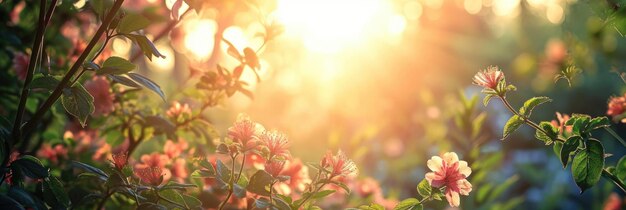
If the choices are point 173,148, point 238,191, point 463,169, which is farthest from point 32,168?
point 463,169

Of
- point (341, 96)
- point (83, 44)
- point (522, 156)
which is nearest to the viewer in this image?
point (83, 44)

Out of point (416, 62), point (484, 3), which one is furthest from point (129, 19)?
point (484, 3)

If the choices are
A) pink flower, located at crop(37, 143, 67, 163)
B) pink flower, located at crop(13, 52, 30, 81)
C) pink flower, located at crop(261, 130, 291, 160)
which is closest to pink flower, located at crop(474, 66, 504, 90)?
pink flower, located at crop(261, 130, 291, 160)

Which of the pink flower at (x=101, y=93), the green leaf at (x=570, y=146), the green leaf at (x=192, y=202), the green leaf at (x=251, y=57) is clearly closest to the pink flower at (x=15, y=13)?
the pink flower at (x=101, y=93)

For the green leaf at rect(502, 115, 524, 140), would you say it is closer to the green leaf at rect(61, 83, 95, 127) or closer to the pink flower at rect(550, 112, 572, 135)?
the pink flower at rect(550, 112, 572, 135)

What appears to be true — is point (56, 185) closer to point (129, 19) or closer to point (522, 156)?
point (129, 19)

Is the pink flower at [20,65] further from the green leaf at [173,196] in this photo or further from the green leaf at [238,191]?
the green leaf at [238,191]
